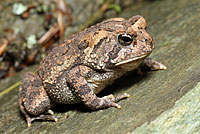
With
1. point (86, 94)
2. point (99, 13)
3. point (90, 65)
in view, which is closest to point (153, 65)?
point (90, 65)

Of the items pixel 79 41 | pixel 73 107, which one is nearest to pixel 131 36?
pixel 79 41

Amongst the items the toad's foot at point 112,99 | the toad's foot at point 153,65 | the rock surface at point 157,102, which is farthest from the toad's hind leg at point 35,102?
the toad's foot at point 153,65

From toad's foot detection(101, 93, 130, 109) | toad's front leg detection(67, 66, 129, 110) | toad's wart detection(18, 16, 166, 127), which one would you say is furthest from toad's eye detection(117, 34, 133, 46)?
toad's foot detection(101, 93, 130, 109)

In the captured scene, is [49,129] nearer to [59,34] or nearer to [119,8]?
[59,34]

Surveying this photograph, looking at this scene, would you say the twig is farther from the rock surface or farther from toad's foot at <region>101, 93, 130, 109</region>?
toad's foot at <region>101, 93, 130, 109</region>

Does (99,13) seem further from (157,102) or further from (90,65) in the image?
(157,102)

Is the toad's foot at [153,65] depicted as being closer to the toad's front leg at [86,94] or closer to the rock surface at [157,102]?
the rock surface at [157,102]

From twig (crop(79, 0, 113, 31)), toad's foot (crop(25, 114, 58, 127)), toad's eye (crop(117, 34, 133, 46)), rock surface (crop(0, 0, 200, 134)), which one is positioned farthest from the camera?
twig (crop(79, 0, 113, 31))
